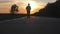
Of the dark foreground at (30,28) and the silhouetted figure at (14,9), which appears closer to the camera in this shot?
the dark foreground at (30,28)

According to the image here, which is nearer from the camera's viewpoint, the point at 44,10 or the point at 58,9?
the point at 58,9

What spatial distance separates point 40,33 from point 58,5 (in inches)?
1289

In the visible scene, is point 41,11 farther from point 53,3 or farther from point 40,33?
point 40,33

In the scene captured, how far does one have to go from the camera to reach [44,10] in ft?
174

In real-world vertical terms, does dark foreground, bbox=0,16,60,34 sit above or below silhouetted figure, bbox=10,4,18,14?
below

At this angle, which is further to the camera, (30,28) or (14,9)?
(14,9)

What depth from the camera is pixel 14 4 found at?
37.4m

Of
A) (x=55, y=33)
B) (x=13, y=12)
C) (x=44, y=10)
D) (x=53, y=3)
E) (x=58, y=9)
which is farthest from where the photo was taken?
(x=44, y=10)

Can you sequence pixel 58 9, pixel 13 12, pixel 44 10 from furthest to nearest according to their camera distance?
pixel 44 10, pixel 58 9, pixel 13 12

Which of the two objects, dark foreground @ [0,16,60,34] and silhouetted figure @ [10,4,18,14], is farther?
silhouetted figure @ [10,4,18,14]

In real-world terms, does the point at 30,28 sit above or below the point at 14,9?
below

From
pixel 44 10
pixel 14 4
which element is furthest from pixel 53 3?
pixel 14 4

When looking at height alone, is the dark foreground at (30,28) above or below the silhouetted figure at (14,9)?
below

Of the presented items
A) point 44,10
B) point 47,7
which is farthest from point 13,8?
point 44,10
